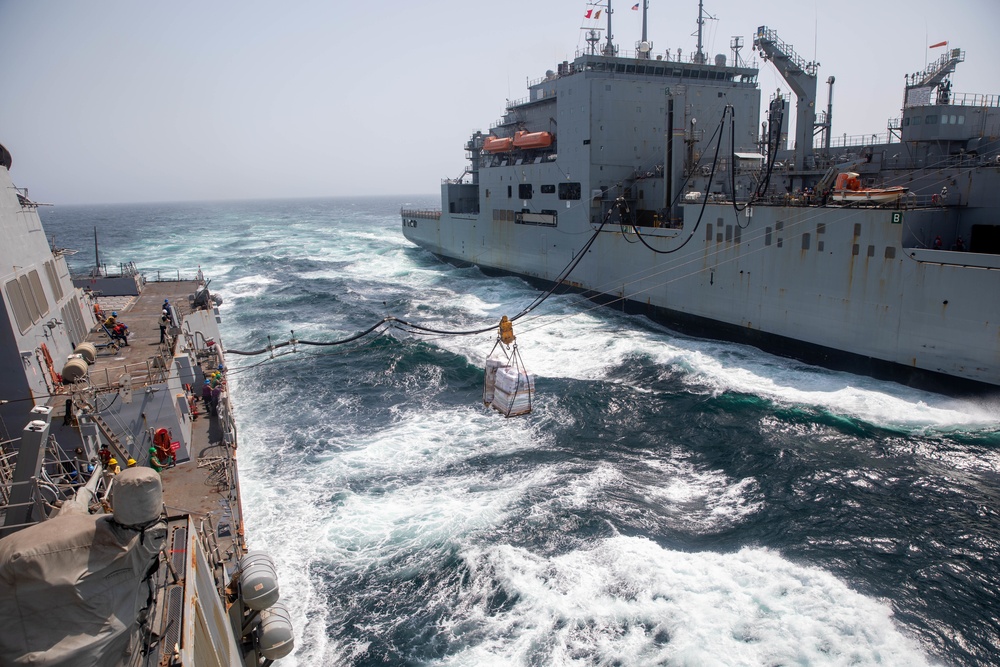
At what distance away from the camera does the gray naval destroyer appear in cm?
2003

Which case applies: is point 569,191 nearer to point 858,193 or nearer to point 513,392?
point 858,193

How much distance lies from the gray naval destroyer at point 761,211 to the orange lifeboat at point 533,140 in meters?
0.14

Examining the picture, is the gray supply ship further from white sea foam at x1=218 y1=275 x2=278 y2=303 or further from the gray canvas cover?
white sea foam at x1=218 y1=275 x2=278 y2=303

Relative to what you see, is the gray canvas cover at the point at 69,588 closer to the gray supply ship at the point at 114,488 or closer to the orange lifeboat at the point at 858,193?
the gray supply ship at the point at 114,488

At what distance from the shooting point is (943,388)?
1933cm

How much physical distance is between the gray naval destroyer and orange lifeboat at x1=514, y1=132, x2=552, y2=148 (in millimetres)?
145

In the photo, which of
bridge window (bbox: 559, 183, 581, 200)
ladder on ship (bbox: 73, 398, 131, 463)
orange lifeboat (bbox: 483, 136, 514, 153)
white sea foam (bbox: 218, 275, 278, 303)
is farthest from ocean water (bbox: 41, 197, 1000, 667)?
orange lifeboat (bbox: 483, 136, 514, 153)

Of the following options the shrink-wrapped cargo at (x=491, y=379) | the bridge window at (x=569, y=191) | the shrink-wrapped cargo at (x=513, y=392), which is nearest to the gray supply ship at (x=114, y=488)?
the shrink-wrapped cargo at (x=491, y=379)

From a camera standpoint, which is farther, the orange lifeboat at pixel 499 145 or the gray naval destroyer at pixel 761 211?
the orange lifeboat at pixel 499 145

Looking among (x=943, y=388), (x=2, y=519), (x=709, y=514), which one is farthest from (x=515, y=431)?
(x=943, y=388)

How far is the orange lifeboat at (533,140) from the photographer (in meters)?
38.7

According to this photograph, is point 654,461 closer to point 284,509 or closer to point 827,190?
point 284,509

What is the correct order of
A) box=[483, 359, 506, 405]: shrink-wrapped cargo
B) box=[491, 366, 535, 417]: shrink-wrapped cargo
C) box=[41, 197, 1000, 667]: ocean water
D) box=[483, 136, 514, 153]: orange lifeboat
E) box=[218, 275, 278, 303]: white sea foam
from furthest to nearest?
box=[483, 136, 514, 153]: orange lifeboat → box=[218, 275, 278, 303]: white sea foam → box=[483, 359, 506, 405]: shrink-wrapped cargo → box=[491, 366, 535, 417]: shrink-wrapped cargo → box=[41, 197, 1000, 667]: ocean water

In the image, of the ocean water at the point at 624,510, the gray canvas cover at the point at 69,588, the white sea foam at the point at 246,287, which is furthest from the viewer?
the white sea foam at the point at 246,287
